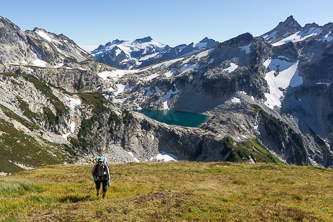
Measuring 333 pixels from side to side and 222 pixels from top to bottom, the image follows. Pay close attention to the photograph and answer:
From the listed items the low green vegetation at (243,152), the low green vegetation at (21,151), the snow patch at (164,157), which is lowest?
the snow patch at (164,157)

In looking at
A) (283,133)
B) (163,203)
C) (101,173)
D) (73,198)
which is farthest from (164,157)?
(163,203)

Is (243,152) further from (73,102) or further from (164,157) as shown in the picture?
(73,102)

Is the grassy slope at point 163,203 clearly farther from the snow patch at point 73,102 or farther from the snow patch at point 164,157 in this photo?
the snow patch at point 164,157

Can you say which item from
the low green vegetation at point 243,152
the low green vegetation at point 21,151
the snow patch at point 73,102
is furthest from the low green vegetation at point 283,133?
the low green vegetation at point 21,151

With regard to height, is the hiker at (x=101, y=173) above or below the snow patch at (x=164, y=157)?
above

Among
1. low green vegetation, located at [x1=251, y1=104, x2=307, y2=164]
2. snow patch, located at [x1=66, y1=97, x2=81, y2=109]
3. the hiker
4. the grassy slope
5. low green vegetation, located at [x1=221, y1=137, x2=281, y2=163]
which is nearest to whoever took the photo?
the grassy slope

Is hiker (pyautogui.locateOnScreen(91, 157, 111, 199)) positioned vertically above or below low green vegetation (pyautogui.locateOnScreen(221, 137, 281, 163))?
above

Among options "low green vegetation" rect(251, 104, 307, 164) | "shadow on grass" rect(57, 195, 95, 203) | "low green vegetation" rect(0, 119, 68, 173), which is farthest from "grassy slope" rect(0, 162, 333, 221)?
"low green vegetation" rect(251, 104, 307, 164)

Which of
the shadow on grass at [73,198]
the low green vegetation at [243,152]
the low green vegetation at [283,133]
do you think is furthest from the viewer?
the low green vegetation at [283,133]

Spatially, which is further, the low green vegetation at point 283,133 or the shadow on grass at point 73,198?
the low green vegetation at point 283,133

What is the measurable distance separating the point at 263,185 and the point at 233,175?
197 inches

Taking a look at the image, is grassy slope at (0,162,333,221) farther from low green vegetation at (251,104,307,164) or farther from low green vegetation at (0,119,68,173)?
low green vegetation at (251,104,307,164)

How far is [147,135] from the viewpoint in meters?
131

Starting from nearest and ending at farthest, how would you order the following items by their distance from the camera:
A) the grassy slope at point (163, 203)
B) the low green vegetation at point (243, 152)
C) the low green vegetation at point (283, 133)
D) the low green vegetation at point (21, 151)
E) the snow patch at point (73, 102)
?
the grassy slope at point (163, 203), the low green vegetation at point (21, 151), the snow patch at point (73, 102), the low green vegetation at point (243, 152), the low green vegetation at point (283, 133)
